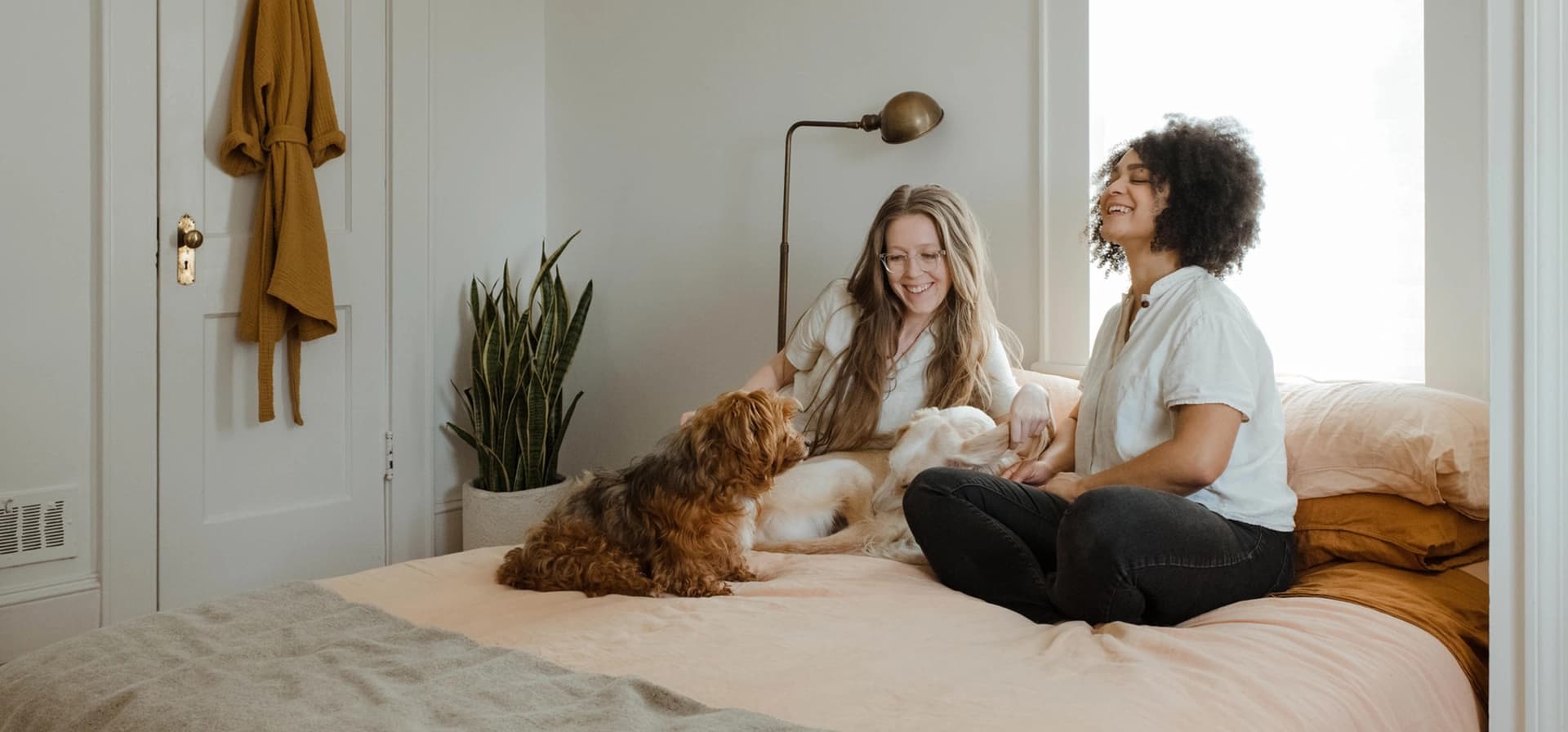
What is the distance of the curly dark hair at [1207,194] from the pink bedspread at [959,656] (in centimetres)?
69

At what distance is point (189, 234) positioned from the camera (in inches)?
134

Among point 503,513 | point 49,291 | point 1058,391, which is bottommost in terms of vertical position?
point 503,513

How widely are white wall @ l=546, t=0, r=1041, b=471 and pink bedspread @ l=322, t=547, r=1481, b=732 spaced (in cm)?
144

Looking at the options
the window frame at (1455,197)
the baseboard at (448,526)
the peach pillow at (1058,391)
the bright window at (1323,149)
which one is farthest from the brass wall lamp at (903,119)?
the baseboard at (448,526)

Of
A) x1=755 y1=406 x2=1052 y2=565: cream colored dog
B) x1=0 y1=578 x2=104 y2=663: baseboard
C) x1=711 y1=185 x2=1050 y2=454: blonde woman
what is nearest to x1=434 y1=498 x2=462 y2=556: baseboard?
x1=0 y1=578 x2=104 y2=663: baseboard

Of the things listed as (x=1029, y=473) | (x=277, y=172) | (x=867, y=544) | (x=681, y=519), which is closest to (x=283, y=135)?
(x=277, y=172)

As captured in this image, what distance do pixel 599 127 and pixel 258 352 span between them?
1.52 metres

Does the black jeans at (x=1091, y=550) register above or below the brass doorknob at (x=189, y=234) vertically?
below

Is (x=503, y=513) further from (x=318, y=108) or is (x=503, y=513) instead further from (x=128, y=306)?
(x=318, y=108)

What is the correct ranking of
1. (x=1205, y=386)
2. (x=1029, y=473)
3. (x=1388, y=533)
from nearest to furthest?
1. (x=1205, y=386)
2. (x=1388, y=533)
3. (x=1029, y=473)

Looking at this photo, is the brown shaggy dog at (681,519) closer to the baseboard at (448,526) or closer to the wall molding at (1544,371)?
the wall molding at (1544,371)

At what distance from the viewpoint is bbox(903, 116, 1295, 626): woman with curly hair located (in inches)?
74.4

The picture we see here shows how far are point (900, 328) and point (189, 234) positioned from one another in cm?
219

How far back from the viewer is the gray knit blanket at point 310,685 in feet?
4.54
